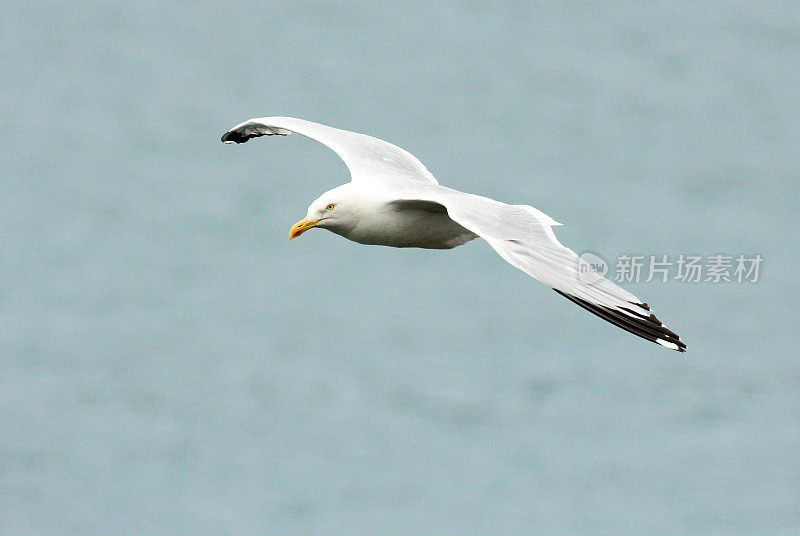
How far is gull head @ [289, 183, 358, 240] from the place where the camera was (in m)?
8.85

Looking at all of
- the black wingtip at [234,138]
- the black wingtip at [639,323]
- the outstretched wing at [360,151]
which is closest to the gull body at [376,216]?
the outstretched wing at [360,151]

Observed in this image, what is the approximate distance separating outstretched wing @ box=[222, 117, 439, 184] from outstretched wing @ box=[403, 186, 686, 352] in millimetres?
696

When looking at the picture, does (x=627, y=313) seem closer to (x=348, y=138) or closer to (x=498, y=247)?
(x=498, y=247)

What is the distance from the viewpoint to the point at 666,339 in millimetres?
7230

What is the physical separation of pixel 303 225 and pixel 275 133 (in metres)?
2.71

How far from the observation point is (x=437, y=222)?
9.08 meters

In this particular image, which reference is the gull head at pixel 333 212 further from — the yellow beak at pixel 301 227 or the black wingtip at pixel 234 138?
the black wingtip at pixel 234 138

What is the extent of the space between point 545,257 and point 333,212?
5.54 feet

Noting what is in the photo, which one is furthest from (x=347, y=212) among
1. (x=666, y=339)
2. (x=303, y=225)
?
(x=666, y=339)

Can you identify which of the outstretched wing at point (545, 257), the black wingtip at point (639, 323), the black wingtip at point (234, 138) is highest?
the black wingtip at point (234, 138)

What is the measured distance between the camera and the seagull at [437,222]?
289 inches

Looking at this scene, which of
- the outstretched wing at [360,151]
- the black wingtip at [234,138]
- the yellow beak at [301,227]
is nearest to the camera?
the yellow beak at [301,227]

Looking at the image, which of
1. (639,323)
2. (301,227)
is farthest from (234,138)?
(639,323)

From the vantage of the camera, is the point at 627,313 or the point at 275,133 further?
the point at 275,133
